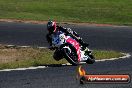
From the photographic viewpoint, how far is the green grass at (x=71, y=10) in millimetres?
36281

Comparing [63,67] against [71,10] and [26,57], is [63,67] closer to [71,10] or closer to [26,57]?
[26,57]

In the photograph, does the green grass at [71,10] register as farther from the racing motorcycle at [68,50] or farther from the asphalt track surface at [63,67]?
the racing motorcycle at [68,50]

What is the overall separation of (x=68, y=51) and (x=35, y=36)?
9913 mm

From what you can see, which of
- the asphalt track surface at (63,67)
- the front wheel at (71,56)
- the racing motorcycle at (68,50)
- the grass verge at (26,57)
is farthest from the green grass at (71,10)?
the front wheel at (71,56)

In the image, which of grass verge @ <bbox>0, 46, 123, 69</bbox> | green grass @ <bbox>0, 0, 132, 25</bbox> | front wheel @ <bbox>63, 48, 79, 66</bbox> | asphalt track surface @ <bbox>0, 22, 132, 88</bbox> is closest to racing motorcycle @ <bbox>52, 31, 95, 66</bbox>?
front wheel @ <bbox>63, 48, 79, 66</bbox>

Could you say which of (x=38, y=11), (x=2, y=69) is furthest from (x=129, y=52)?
(x=38, y=11)

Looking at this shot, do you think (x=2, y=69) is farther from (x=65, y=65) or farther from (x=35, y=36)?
(x=35, y=36)

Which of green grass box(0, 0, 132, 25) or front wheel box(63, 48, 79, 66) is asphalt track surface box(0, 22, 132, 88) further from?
green grass box(0, 0, 132, 25)

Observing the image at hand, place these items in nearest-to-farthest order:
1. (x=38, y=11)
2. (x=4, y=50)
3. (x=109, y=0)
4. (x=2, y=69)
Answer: (x=2, y=69) → (x=4, y=50) → (x=38, y=11) → (x=109, y=0)

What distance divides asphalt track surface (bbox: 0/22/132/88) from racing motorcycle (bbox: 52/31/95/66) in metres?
0.48

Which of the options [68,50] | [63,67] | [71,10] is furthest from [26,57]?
[71,10]

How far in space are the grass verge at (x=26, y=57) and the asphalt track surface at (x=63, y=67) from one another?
3.62 ft

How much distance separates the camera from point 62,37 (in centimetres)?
1758

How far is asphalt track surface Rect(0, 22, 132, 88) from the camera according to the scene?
527 inches
